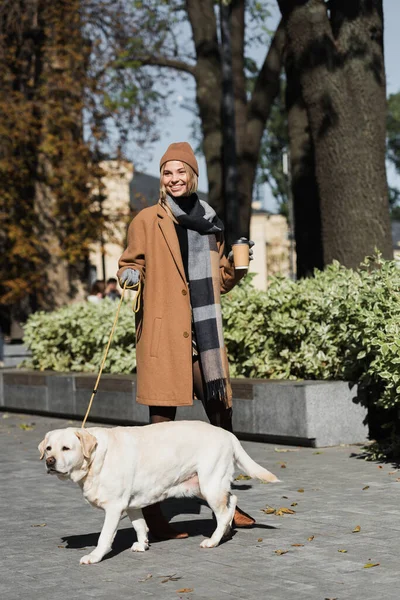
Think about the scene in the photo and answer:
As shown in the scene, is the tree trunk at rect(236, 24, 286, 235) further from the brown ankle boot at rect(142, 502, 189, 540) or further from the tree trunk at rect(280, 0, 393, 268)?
the brown ankle boot at rect(142, 502, 189, 540)

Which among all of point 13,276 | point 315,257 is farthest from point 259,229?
point 315,257

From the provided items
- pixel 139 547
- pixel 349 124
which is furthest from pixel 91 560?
pixel 349 124

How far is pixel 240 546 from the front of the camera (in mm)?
5898

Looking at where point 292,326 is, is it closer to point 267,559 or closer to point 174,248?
point 174,248

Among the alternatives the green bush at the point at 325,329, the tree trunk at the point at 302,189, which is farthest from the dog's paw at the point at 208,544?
the tree trunk at the point at 302,189

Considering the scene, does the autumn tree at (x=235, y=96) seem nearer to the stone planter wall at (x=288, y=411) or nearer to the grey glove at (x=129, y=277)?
the stone planter wall at (x=288, y=411)

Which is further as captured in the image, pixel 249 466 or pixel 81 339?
pixel 81 339

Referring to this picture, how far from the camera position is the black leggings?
6.37 metres

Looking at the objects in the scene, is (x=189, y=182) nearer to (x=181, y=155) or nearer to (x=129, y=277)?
(x=181, y=155)

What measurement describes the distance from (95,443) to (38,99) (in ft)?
83.9

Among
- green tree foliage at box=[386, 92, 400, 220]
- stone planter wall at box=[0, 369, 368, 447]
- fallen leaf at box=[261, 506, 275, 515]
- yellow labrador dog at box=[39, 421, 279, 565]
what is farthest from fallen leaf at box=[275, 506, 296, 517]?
green tree foliage at box=[386, 92, 400, 220]

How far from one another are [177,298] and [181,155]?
31.2 inches

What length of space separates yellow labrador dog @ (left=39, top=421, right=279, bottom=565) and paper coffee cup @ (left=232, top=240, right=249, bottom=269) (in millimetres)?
912

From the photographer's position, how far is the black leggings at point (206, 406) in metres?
6.37
